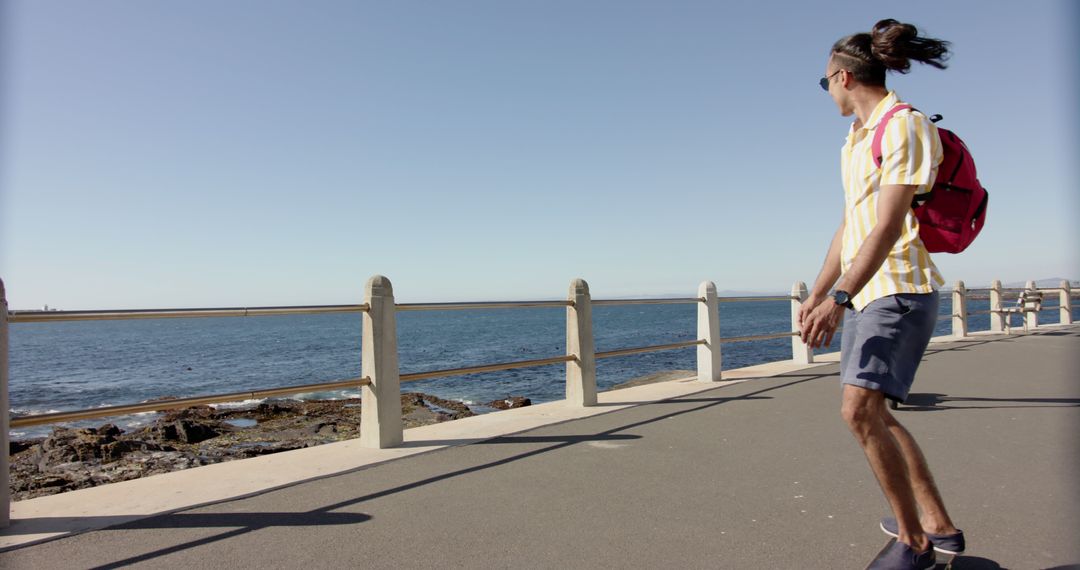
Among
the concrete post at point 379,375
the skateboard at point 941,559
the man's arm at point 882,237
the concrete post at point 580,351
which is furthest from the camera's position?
the concrete post at point 580,351

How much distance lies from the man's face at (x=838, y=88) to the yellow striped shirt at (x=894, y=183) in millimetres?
123

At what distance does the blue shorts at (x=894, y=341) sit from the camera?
7.64ft

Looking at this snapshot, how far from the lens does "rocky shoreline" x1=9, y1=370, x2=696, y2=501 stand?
9219 mm

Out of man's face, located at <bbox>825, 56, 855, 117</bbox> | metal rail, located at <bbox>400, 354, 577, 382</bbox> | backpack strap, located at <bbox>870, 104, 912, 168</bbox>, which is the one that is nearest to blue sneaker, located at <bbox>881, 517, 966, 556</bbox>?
backpack strap, located at <bbox>870, 104, 912, 168</bbox>

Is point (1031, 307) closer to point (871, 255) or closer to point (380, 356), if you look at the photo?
point (380, 356)

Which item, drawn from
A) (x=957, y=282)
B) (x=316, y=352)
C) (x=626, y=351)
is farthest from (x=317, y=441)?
(x=316, y=352)

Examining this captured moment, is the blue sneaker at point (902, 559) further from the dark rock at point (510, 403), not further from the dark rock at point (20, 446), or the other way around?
the dark rock at point (510, 403)

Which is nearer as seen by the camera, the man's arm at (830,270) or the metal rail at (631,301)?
the man's arm at (830,270)

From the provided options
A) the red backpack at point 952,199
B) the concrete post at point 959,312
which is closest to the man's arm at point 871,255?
the red backpack at point 952,199

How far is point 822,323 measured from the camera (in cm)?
224

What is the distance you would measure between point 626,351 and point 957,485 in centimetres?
393

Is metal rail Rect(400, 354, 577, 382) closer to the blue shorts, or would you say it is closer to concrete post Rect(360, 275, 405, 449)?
concrete post Rect(360, 275, 405, 449)

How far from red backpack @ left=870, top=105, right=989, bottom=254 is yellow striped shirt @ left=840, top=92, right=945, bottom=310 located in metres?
0.04

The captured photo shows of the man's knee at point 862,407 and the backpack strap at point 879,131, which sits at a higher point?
the backpack strap at point 879,131
